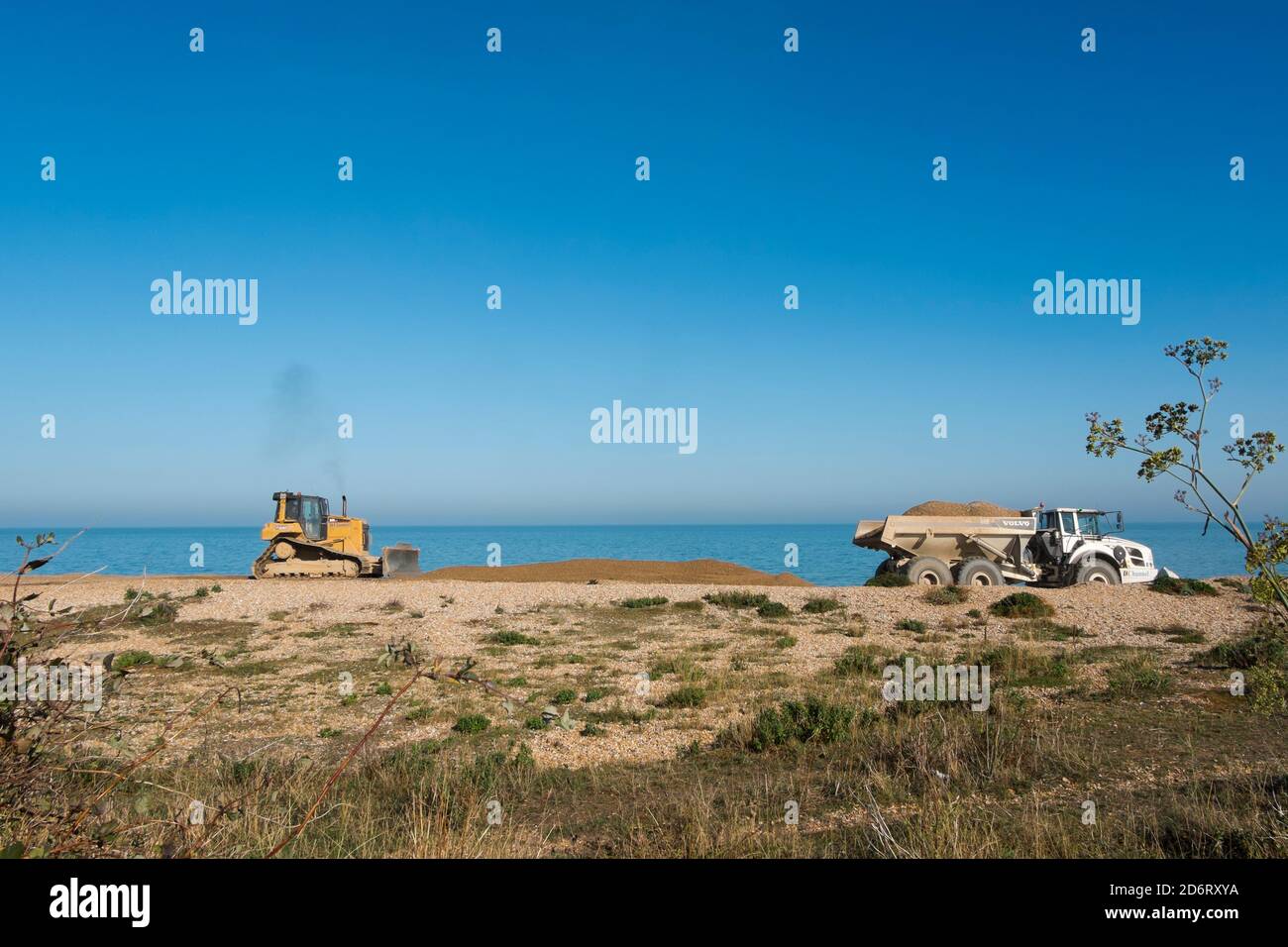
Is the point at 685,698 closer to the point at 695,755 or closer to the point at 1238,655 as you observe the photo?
the point at 695,755

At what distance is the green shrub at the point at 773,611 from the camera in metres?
22.6

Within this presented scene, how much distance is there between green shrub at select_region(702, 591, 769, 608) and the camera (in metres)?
24.5

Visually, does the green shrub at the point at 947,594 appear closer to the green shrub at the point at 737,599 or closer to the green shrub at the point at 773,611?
the green shrub at the point at 773,611

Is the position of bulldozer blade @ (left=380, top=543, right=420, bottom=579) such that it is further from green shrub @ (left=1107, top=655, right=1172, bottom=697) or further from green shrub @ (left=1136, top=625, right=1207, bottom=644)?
green shrub @ (left=1107, top=655, right=1172, bottom=697)

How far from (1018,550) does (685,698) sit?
64.1 ft

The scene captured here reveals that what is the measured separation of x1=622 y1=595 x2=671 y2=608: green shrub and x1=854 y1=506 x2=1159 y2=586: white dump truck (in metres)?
8.58

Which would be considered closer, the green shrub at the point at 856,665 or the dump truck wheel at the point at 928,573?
the green shrub at the point at 856,665

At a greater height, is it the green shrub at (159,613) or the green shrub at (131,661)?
the green shrub at (131,661)

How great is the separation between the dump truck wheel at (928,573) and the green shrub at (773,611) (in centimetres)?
584

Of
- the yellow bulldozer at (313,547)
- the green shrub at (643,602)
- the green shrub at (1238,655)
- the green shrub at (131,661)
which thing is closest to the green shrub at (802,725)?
the green shrub at (131,661)

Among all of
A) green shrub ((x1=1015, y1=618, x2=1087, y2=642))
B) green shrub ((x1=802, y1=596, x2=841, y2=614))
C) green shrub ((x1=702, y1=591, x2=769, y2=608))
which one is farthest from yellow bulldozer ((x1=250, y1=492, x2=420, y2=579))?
green shrub ((x1=1015, y1=618, x2=1087, y2=642))

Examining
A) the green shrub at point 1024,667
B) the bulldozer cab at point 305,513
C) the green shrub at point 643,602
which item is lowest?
the green shrub at point 643,602
